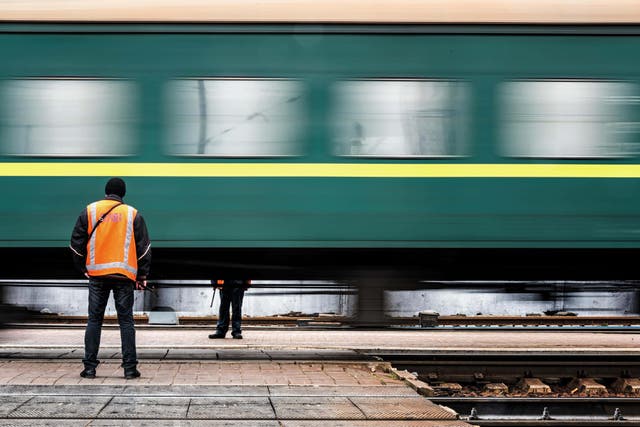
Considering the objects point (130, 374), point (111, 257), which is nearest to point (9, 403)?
point (130, 374)

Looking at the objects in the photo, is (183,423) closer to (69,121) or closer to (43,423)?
(43,423)

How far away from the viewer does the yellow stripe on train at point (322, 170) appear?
26.6 ft

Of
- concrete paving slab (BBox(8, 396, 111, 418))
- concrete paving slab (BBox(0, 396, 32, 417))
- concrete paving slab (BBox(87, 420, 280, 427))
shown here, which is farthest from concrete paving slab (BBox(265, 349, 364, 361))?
concrete paving slab (BBox(87, 420, 280, 427))

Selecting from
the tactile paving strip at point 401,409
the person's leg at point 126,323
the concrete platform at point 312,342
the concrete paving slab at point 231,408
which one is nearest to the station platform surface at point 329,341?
the concrete platform at point 312,342

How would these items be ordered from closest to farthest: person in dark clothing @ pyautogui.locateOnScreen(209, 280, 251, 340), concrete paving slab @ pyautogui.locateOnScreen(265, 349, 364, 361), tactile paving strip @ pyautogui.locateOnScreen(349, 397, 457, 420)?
tactile paving strip @ pyautogui.locateOnScreen(349, 397, 457, 420) → concrete paving slab @ pyautogui.locateOnScreen(265, 349, 364, 361) → person in dark clothing @ pyautogui.locateOnScreen(209, 280, 251, 340)

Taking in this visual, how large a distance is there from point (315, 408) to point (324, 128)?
3110 millimetres

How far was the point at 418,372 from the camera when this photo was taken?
8406 millimetres

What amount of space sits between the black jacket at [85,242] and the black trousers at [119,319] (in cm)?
16

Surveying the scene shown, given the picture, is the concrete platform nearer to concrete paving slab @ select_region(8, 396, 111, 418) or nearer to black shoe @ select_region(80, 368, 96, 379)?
black shoe @ select_region(80, 368, 96, 379)

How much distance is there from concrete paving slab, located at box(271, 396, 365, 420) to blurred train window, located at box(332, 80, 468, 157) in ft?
8.99

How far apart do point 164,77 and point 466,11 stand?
112 inches

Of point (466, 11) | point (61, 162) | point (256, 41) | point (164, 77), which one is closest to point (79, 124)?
point (61, 162)

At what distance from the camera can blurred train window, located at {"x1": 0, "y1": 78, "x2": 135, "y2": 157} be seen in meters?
8.11

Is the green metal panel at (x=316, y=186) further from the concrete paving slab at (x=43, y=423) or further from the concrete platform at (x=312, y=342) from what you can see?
the concrete paving slab at (x=43, y=423)
